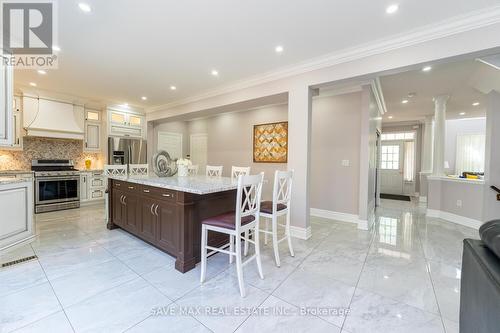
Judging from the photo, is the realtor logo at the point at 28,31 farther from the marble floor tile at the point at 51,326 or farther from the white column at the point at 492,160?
the white column at the point at 492,160

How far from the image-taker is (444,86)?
14.2ft

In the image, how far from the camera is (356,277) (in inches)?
89.5

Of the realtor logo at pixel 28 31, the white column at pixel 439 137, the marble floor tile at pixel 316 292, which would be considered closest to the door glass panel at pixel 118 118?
the realtor logo at pixel 28 31

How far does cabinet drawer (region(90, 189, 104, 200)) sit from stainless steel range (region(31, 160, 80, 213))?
31cm

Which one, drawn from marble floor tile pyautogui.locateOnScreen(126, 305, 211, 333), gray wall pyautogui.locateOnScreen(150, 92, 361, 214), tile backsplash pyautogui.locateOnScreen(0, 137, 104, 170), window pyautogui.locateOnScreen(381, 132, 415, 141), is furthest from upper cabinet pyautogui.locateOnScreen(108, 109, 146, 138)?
window pyautogui.locateOnScreen(381, 132, 415, 141)

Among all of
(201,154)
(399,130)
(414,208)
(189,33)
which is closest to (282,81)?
(189,33)

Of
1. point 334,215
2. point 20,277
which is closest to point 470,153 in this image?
point 334,215

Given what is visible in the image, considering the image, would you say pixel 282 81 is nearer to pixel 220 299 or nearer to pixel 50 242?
pixel 220 299

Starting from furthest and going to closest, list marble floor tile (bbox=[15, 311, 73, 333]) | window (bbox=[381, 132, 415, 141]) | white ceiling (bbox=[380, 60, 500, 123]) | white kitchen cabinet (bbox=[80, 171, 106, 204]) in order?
window (bbox=[381, 132, 415, 141])
white kitchen cabinet (bbox=[80, 171, 106, 204])
white ceiling (bbox=[380, 60, 500, 123])
marble floor tile (bbox=[15, 311, 73, 333])

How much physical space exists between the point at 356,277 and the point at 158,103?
19.4 ft

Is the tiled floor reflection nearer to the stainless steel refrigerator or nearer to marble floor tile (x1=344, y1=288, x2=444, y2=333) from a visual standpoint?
marble floor tile (x1=344, y1=288, x2=444, y2=333)

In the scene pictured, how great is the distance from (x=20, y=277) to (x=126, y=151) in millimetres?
4334

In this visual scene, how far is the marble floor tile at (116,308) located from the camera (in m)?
1.58

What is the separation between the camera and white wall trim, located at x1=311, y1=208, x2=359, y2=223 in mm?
4367
